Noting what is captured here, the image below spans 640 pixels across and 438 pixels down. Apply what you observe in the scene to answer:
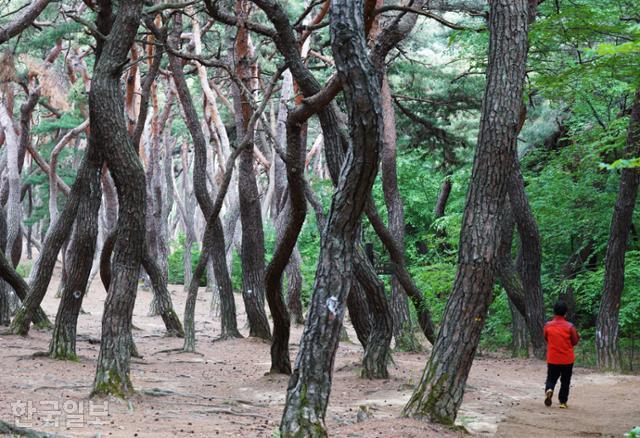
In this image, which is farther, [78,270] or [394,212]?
[394,212]

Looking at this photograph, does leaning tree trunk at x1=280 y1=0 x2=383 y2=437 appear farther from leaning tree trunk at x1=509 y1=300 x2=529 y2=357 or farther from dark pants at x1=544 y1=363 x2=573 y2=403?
leaning tree trunk at x1=509 y1=300 x2=529 y2=357

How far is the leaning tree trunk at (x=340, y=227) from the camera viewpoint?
20.7ft

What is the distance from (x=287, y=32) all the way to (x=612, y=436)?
5.82 m

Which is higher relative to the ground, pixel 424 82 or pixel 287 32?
pixel 424 82

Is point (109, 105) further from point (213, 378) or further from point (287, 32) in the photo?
point (213, 378)

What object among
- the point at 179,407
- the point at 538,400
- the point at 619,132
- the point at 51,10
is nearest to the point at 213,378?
the point at 179,407

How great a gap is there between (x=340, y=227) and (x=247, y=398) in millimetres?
4470

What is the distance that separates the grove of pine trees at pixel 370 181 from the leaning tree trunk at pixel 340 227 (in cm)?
2

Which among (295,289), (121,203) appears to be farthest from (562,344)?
(295,289)

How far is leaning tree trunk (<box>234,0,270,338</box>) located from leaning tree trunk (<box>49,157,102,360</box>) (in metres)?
5.49

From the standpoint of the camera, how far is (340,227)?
21.5 ft

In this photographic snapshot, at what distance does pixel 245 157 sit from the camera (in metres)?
17.2

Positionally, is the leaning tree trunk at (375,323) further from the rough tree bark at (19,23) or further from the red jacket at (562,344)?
the rough tree bark at (19,23)

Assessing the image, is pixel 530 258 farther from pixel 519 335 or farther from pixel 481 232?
pixel 481 232
